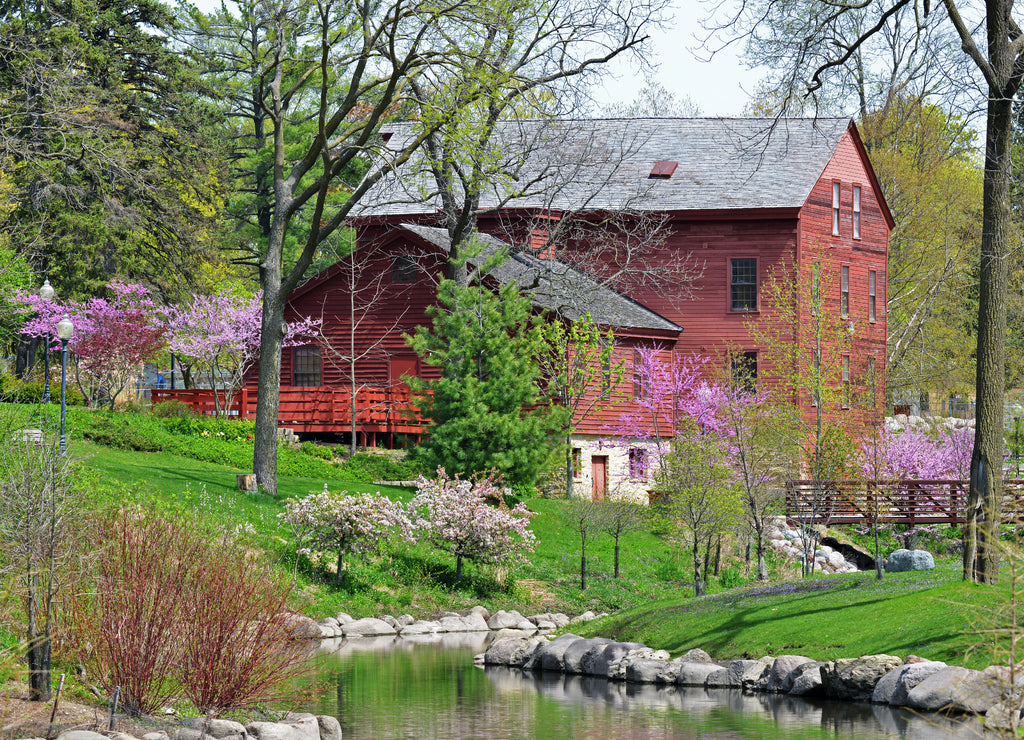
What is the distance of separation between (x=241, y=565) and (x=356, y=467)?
21.9 metres

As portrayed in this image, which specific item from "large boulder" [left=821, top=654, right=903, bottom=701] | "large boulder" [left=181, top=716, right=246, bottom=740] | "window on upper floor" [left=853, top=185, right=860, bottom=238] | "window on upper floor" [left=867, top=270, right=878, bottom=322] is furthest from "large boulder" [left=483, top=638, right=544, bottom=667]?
→ "window on upper floor" [left=853, top=185, right=860, bottom=238]

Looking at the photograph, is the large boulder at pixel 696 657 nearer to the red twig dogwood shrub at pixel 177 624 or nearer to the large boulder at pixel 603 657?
the large boulder at pixel 603 657

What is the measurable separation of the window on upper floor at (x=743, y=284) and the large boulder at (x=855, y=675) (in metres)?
25.3

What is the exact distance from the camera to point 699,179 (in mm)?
42906

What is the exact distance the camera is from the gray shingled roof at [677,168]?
41375 millimetres

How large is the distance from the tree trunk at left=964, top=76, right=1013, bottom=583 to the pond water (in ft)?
14.0

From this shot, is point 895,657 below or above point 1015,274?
below

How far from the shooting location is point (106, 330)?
40438 mm

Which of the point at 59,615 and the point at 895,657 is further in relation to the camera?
the point at 895,657

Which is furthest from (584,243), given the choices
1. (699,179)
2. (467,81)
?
(467,81)

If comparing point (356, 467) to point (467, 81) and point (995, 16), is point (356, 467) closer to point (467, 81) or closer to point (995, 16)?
point (467, 81)

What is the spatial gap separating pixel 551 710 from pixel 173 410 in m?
24.3

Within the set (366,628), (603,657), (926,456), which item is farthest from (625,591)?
(926,456)

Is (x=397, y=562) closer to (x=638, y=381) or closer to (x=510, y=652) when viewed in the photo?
(x=510, y=652)
